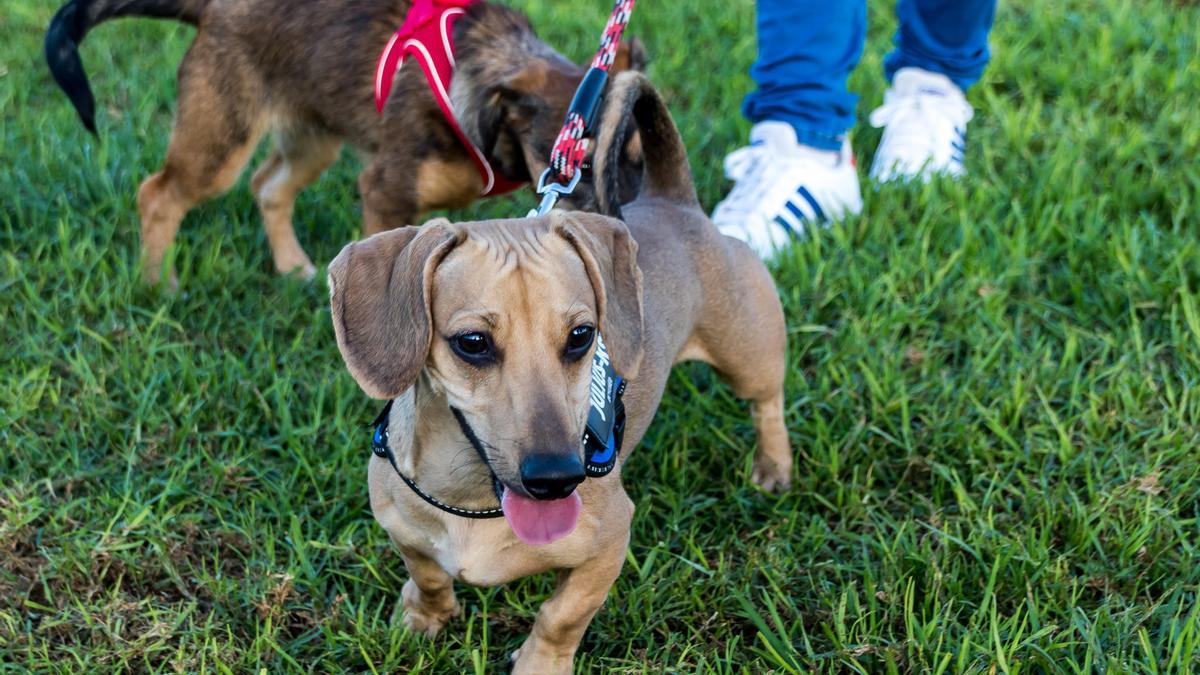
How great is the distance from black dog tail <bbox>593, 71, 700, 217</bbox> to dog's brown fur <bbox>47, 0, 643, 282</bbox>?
72 cm

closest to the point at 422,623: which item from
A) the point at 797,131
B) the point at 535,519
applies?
the point at 535,519

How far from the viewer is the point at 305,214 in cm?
457

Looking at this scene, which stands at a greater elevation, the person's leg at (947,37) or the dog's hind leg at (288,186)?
the person's leg at (947,37)

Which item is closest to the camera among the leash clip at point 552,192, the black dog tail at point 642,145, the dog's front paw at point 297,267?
the leash clip at point 552,192

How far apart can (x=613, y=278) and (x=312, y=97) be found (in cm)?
204

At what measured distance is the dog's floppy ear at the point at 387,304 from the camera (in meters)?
2.12

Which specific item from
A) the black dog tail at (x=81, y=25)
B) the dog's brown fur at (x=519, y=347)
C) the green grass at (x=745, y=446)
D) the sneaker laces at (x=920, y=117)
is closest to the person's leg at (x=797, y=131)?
the green grass at (x=745, y=446)

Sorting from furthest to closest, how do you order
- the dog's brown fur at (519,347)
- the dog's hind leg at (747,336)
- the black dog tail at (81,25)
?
1. the black dog tail at (81,25)
2. the dog's hind leg at (747,336)
3. the dog's brown fur at (519,347)

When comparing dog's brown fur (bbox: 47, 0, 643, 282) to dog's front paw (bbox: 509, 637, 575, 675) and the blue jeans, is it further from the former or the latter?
dog's front paw (bbox: 509, 637, 575, 675)

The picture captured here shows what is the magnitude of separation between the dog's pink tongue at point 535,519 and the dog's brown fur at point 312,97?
1717 mm

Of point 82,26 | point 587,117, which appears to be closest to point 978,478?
point 587,117

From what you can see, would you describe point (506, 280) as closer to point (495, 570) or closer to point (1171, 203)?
point (495, 570)

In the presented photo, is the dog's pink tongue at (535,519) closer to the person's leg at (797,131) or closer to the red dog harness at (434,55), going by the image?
the red dog harness at (434,55)

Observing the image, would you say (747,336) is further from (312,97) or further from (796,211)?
(312,97)
